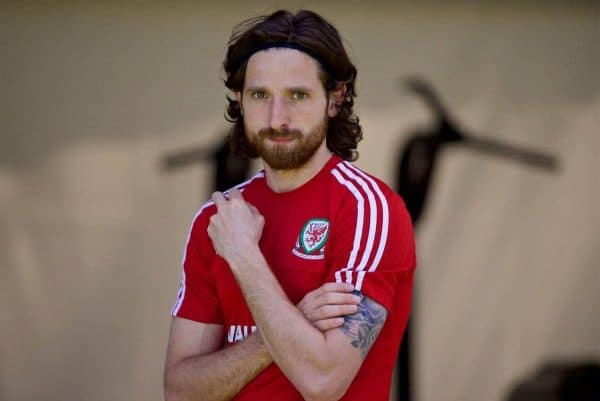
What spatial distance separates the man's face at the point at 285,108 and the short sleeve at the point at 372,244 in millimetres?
174

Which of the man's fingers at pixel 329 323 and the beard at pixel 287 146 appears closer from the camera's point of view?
the man's fingers at pixel 329 323

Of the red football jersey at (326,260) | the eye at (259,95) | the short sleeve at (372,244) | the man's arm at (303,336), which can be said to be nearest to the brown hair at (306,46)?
the eye at (259,95)

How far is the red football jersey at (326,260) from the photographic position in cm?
226

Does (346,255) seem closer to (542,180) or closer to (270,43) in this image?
(270,43)

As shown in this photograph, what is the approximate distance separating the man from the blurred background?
159cm

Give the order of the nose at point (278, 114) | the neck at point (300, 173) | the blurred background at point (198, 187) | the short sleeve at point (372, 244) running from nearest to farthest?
1. the short sleeve at point (372, 244)
2. the nose at point (278, 114)
3. the neck at point (300, 173)
4. the blurred background at point (198, 187)

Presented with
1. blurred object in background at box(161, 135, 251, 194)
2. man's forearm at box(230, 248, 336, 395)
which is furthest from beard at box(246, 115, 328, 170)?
blurred object in background at box(161, 135, 251, 194)

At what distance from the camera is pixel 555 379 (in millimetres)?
4148

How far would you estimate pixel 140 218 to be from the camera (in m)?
4.15

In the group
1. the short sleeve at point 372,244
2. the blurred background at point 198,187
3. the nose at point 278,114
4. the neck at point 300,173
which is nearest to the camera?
the short sleeve at point 372,244

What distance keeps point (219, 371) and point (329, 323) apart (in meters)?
0.33

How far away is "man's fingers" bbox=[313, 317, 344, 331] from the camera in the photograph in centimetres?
216

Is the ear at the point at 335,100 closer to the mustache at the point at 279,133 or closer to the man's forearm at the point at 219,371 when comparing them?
the mustache at the point at 279,133

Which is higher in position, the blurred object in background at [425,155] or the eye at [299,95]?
the eye at [299,95]
